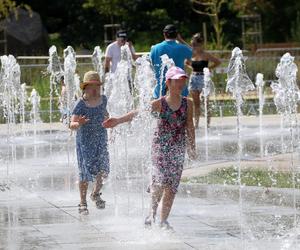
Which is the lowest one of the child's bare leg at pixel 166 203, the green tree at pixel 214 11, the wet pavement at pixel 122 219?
the wet pavement at pixel 122 219

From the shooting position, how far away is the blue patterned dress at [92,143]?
991cm

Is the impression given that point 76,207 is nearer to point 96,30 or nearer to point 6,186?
point 6,186

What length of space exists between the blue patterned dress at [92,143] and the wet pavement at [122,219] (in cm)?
35

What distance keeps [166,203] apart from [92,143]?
1.63 meters

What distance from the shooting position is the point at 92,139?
9992 millimetres

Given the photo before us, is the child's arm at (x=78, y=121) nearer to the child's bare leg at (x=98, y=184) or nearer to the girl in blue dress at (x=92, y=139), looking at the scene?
the girl in blue dress at (x=92, y=139)

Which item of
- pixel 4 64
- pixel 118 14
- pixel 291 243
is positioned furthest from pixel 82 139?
pixel 118 14

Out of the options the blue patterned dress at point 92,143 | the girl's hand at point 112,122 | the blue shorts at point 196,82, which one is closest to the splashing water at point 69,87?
the blue shorts at point 196,82

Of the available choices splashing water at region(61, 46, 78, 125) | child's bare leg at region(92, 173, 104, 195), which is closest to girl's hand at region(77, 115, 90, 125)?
child's bare leg at region(92, 173, 104, 195)

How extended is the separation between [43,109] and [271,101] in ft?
14.4

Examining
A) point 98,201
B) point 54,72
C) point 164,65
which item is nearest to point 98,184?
point 98,201

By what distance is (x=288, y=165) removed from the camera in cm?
1230

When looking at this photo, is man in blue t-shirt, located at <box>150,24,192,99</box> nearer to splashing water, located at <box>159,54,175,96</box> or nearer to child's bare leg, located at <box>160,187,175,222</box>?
splashing water, located at <box>159,54,175,96</box>

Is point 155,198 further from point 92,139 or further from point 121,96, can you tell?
point 121,96
